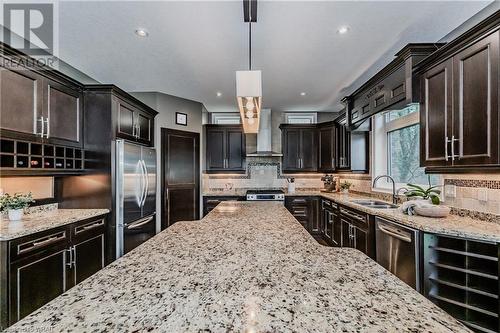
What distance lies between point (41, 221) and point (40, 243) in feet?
1.03

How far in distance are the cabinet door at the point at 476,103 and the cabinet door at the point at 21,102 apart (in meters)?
3.67

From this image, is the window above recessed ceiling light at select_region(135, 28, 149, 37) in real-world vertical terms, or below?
below

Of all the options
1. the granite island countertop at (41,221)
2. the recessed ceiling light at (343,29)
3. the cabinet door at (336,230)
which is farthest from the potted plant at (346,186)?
the granite island countertop at (41,221)

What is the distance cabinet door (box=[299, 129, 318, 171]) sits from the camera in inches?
205

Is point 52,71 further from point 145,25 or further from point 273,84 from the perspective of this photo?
point 273,84

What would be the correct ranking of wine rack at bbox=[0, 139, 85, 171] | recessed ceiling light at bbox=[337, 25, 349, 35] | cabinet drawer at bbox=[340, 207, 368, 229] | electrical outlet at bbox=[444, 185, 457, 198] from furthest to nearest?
cabinet drawer at bbox=[340, 207, 368, 229]
electrical outlet at bbox=[444, 185, 457, 198]
recessed ceiling light at bbox=[337, 25, 349, 35]
wine rack at bbox=[0, 139, 85, 171]

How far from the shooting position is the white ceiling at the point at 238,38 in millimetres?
2025

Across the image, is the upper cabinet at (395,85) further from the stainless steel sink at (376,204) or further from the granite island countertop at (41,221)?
the granite island countertop at (41,221)

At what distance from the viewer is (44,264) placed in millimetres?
2066

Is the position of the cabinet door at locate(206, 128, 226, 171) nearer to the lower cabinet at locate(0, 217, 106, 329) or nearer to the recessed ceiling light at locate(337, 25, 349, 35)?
the lower cabinet at locate(0, 217, 106, 329)

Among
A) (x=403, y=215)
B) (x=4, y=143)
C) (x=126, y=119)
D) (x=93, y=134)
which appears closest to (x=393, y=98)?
(x=403, y=215)

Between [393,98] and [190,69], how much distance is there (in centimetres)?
246

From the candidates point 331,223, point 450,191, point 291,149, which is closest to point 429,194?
point 450,191

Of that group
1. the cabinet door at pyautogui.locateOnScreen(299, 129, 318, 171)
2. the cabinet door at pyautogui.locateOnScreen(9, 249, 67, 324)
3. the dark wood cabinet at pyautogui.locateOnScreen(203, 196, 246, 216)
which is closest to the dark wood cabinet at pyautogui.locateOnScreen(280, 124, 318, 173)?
the cabinet door at pyautogui.locateOnScreen(299, 129, 318, 171)
